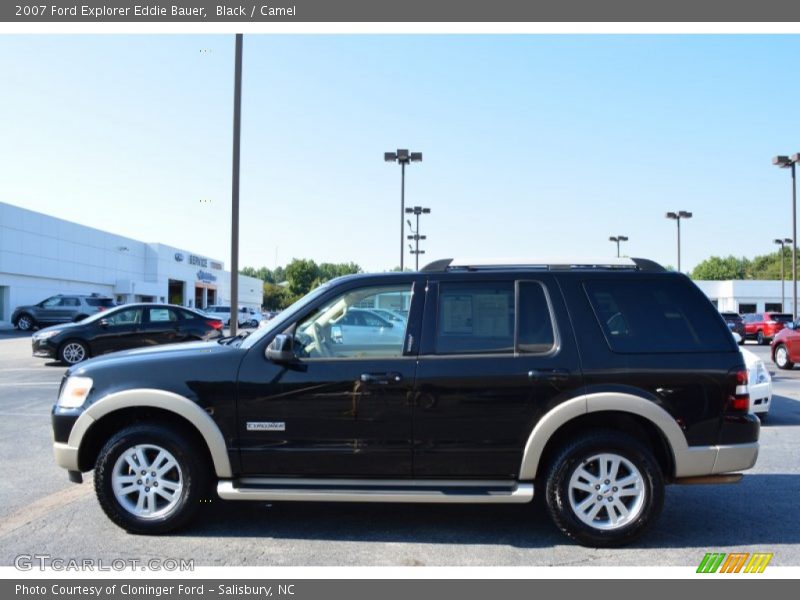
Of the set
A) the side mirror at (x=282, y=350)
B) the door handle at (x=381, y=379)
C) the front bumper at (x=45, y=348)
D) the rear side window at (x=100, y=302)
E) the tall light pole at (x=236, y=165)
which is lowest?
the front bumper at (x=45, y=348)

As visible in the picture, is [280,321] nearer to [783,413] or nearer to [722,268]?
[783,413]

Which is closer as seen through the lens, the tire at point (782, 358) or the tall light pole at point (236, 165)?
the tall light pole at point (236, 165)

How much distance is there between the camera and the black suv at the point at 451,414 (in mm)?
4617

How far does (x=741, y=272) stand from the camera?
128875 mm

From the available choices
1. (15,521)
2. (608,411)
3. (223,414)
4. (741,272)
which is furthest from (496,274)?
(741,272)

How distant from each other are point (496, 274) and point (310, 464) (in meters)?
1.94

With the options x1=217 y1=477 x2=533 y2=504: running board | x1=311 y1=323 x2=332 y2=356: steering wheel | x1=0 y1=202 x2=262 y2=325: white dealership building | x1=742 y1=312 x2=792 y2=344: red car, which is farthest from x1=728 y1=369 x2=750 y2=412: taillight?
x1=0 y1=202 x2=262 y2=325: white dealership building

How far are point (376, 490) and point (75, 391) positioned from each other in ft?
7.73

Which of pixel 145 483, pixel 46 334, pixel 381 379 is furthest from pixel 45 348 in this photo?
pixel 381 379

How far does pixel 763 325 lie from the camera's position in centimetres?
3147

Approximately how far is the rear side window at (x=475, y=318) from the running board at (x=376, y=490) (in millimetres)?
941

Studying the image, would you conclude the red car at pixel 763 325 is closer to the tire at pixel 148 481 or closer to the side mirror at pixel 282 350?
the side mirror at pixel 282 350

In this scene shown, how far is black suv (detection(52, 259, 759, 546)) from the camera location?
462cm

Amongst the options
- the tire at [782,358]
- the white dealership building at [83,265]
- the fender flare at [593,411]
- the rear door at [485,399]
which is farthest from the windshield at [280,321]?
the white dealership building at [83,265]
